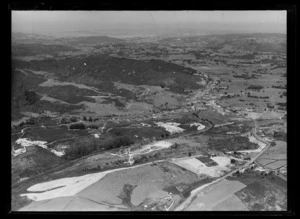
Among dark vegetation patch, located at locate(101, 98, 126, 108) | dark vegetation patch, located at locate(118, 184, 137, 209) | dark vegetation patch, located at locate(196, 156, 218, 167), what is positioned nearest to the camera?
dark vegetation patch, located at locate(118, 184, 137, 209)

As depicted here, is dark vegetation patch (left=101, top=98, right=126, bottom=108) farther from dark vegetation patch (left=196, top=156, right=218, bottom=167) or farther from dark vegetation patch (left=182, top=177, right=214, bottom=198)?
dark vegetation patch (left=182, top=177, right=214, bottom=198)

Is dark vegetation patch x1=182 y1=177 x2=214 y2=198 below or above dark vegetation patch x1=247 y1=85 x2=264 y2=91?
below

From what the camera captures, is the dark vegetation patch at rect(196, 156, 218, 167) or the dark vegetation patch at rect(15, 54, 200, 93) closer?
the dark vegetation patch at rect(196, 156, 218, 167)

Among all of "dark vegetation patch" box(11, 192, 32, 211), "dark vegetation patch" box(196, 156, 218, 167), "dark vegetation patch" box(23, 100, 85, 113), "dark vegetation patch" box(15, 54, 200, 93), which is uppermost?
"dark vegetation patch" box(15, 54, 200, 93)

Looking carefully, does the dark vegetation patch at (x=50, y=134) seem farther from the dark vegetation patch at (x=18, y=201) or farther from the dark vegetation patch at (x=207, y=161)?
the dark vegetation patch at (x=207, y=161)

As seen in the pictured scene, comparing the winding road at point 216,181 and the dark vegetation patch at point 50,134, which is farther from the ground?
the dark vegetation patch at point 50,134

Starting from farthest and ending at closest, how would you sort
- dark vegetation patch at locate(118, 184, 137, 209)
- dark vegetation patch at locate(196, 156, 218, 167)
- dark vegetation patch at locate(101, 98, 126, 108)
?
1. dark vegetation patch at locate(101, 98, 126, 108)
2. dark vegetation patch at locate(196, 156, 218, 167)
3. dark vegetation patch at locate(118, 184, 137, 209)

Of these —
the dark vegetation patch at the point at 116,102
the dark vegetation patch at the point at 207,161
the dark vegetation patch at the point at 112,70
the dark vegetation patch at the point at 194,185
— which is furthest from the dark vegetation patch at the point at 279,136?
the dark vegetation patch at the point at 116,102

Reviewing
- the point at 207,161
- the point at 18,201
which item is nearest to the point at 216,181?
the point at 207,161

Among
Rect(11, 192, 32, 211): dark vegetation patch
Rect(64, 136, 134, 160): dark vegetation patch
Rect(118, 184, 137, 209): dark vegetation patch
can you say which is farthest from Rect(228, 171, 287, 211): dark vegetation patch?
Rect(11, 192, 32, 211): dark vegetation patch

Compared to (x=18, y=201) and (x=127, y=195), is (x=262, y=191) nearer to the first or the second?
(x=127, y=195)
